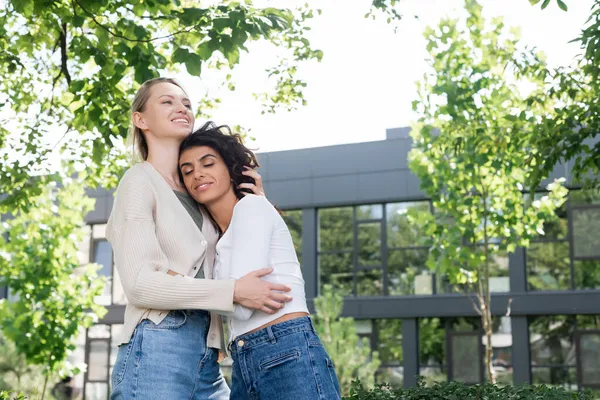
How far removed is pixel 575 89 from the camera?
9.40m

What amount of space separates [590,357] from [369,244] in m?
6.61

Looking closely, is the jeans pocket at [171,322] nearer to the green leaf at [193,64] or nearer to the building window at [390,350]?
the green leaf at [193,64]

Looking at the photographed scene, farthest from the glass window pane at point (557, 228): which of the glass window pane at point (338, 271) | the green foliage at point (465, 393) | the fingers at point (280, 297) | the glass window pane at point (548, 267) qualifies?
the fingers at point (280, 297)

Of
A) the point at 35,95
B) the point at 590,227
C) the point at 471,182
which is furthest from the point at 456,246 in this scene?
the point at 590,227

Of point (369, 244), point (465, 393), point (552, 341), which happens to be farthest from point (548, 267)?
point (465, 393)

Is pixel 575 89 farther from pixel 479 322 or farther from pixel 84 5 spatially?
pixel 479 322

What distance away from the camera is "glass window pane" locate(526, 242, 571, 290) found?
20922 millimetres

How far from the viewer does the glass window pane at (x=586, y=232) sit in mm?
20984

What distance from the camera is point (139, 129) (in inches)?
139

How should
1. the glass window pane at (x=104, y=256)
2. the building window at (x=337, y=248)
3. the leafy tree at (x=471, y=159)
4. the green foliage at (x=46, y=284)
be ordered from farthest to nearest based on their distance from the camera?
the glass window pane at (x=104, y=256) → the building window at (x=337, y=248) → the green foliage at (x=46, y=284) → the leafy tree at (x=471, y=159)

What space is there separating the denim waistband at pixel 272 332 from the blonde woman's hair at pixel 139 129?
1027 mm

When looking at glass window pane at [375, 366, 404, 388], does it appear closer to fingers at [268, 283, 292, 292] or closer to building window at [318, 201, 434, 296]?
building window at [318, 201, 434, 296]

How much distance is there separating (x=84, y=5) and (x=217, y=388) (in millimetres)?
3987

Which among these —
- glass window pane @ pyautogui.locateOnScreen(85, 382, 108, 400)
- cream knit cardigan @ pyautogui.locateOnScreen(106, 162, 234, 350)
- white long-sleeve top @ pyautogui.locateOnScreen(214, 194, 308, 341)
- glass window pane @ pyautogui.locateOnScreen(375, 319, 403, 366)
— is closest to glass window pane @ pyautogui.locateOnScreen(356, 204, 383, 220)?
glass window pane @ pyautogui.locateOnScreen(375, 319, 403, 366)
